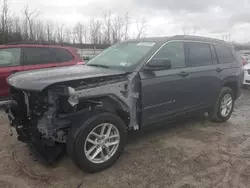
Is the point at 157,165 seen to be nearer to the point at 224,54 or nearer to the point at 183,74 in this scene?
the point at 183,74

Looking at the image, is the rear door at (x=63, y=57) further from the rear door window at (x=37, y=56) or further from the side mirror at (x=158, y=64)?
the side mirror at (x=158, y=64)

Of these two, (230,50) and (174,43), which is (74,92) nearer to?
(174,43)

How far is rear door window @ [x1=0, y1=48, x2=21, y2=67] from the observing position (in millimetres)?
6043

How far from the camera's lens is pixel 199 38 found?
4770mm

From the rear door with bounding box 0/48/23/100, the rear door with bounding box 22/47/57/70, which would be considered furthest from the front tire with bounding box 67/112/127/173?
the rear door with bounding box 22/47/57/70

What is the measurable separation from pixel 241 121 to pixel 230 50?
1684 mm

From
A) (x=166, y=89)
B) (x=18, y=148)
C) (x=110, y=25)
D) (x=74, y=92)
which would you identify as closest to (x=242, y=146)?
(x=166, y=89)

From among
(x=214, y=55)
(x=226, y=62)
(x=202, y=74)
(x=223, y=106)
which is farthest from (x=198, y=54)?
(x=223, y=106)

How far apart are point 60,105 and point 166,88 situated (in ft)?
5.74

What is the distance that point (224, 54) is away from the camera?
527 centimetres

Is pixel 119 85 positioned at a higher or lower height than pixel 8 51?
lower

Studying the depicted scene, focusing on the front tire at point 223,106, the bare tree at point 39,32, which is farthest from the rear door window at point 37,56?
the bare tree at point 39,32

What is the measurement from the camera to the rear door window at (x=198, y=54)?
4375 mm

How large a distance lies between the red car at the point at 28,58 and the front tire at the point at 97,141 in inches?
140
